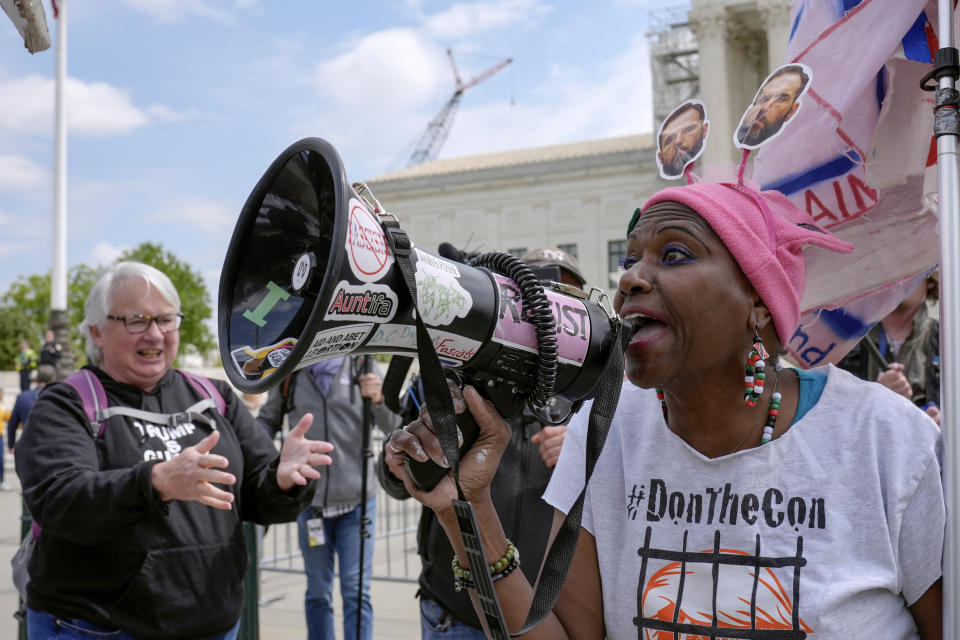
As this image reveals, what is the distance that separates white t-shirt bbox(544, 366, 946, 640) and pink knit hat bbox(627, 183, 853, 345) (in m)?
0.20

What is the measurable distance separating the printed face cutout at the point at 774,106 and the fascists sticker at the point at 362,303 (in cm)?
105

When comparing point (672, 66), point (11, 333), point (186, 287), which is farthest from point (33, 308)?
point (672, 66)

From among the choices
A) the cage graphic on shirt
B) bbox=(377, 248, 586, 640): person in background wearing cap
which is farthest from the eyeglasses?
the cage graphic on shirt

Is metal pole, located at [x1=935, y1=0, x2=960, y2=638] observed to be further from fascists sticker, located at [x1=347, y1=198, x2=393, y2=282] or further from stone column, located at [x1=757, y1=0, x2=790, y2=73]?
stone column, located at [x1=757, y1=0, x2=790, y2=73]

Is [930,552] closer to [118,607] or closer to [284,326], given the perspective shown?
[284,326]

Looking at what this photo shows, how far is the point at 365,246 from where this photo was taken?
1.23 meters

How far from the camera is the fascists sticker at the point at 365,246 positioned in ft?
3.95

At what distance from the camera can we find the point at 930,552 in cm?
152

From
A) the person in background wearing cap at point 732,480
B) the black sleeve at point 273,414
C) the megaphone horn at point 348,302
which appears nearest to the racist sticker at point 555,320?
the megaphone horn at point 348,302

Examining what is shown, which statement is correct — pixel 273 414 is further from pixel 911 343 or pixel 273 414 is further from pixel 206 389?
pixel 911 343

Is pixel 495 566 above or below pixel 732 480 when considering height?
below

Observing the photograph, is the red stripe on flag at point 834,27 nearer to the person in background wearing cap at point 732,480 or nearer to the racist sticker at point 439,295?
the person in background wearing cap at point 732,480

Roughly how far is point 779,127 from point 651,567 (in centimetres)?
101

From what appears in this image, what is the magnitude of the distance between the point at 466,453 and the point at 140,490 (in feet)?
4.76
